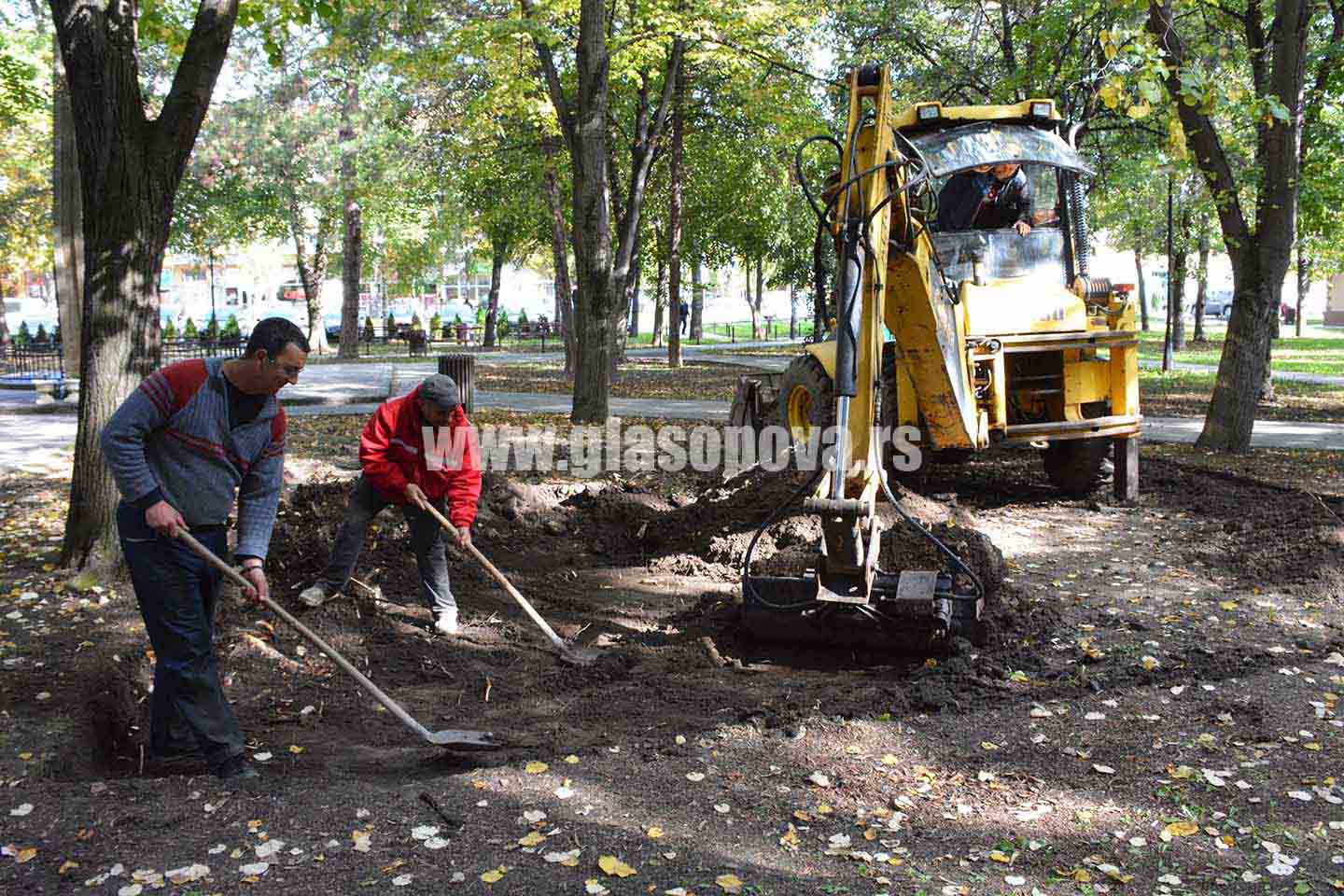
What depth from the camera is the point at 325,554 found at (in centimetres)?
758

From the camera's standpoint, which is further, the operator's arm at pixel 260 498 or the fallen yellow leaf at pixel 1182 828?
the operator's arm at pixel 260 498

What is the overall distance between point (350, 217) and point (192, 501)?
2552 centimetres

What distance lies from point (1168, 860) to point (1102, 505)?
654 cm

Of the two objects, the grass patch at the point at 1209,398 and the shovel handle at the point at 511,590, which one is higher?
the grass patch at the point at 1209,398

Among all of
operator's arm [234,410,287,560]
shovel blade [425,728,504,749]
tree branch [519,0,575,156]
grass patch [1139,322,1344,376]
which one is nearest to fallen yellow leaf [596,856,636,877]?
shovel blade [425,728,504,749]

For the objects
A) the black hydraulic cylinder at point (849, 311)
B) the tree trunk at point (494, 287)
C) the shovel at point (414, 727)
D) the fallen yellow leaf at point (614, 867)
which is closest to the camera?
the fallen yellow leaf at point (614, 867)

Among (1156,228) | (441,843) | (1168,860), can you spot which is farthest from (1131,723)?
(1156,228)

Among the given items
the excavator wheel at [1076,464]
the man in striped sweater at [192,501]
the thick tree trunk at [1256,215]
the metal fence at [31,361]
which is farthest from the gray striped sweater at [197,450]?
the metal fence at [31,361]

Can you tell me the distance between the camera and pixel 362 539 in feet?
22.7

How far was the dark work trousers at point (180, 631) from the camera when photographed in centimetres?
450

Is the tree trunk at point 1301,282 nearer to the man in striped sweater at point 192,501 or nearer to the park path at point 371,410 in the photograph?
the park path at point 371,410

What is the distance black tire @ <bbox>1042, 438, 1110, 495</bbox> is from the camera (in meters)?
9.91

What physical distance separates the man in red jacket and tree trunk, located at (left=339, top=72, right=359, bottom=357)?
71.2 ft

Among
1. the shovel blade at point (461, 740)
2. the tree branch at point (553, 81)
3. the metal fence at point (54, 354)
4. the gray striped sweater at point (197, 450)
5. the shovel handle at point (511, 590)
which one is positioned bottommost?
the shovel blade at point (461, 740)
